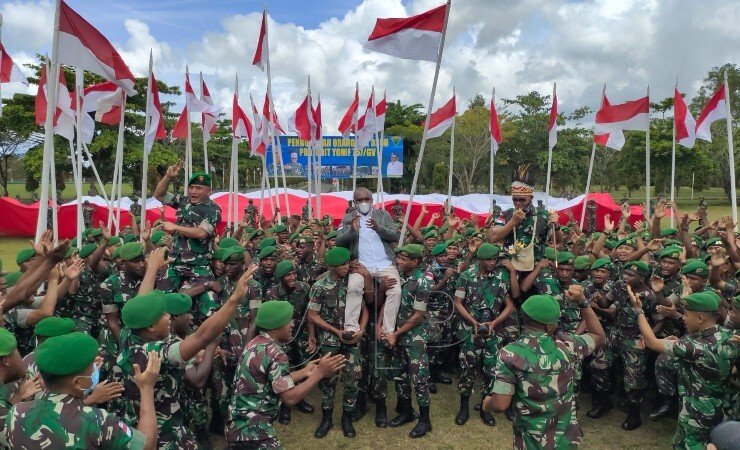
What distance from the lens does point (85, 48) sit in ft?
24.0

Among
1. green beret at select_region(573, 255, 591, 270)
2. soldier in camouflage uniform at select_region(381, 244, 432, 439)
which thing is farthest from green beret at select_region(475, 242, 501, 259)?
green beret at select_region(573, 255, 591, 270)

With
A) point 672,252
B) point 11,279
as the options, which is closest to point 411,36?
point 672,252

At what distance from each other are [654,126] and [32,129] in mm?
42953

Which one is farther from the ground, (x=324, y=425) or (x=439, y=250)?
(x=439, y=250)

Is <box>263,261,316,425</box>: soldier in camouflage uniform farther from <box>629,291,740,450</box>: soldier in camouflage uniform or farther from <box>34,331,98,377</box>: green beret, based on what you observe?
<box>629,291,740,450</box>: soldier in camouflage uniform

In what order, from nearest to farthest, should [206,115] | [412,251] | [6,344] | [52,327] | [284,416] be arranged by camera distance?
[6,344] < [52,327] < [412,251] < [284,416] < [206,115]

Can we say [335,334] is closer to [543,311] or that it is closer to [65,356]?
[543,311]

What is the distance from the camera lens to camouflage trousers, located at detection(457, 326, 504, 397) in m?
6.20

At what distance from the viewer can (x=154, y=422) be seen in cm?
288

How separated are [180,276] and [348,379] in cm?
234

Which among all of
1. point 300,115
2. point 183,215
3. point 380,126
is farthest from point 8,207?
point 183,215

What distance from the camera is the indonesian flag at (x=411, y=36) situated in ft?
22.2

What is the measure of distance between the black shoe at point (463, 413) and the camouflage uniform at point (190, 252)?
3496 mm

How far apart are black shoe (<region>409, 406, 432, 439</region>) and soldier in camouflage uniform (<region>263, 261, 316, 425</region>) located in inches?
57.9
